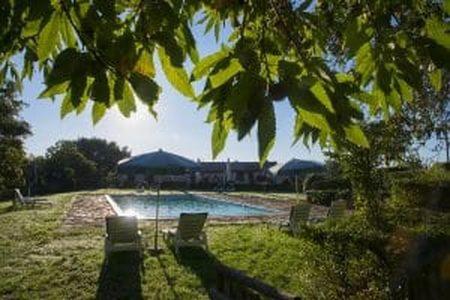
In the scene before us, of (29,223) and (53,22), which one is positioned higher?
(53,22)

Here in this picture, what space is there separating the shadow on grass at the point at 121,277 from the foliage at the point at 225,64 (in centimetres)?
744

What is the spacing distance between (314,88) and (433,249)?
4.79 meters

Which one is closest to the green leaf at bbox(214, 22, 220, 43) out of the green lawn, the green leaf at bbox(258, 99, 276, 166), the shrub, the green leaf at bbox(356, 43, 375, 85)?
the green leaf at bbox(356, 43, 375, 85)

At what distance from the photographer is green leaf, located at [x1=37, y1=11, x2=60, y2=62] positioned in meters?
1.78

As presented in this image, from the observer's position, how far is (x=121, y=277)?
410 inches

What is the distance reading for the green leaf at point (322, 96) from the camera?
1.42 meters

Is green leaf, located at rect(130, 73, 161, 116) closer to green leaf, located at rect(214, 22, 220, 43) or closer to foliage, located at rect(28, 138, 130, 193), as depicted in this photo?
green leaf, located at rect(214, 22, 220, 43)

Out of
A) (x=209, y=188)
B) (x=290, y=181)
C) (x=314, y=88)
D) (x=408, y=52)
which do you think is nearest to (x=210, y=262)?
(x=408, y=52)

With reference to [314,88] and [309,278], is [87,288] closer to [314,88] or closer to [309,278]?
[309,278]

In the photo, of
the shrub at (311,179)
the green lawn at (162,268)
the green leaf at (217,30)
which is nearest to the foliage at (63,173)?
the shrub at (311,179)

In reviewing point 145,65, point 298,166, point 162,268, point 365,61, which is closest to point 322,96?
point 145,65

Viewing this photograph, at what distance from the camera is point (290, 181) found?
189 ft

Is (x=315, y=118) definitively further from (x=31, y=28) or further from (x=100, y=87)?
(x=31, y=28)

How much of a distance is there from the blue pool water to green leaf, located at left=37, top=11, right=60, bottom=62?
2564cm
